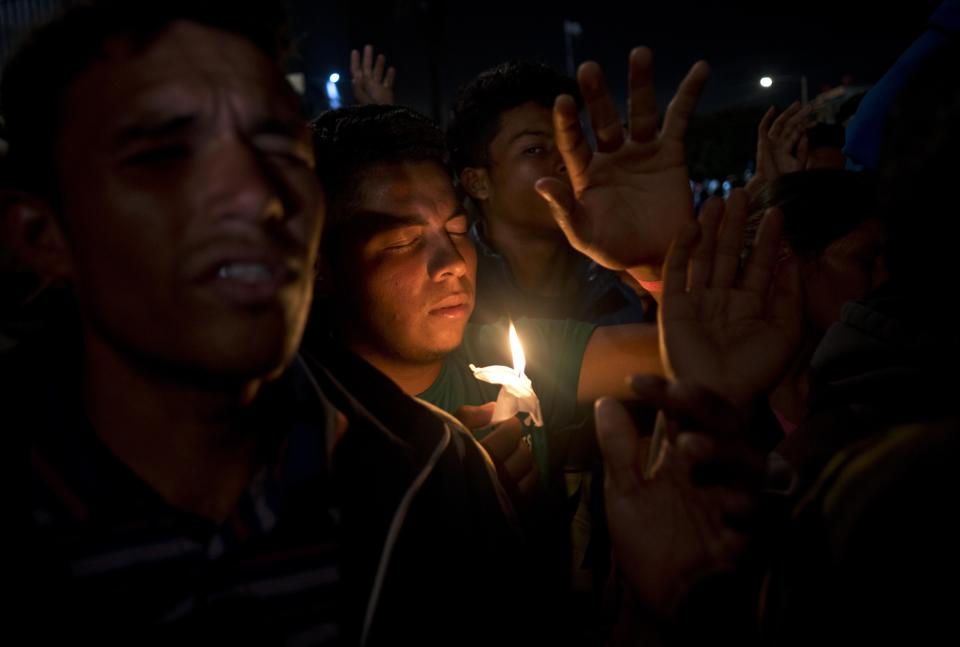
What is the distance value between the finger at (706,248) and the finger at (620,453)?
26.7 inches

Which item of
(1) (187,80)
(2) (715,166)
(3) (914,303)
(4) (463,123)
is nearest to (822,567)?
(3) (914,303)

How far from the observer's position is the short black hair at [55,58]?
56.2 inches

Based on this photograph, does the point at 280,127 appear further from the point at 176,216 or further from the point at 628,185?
the point at 628,185

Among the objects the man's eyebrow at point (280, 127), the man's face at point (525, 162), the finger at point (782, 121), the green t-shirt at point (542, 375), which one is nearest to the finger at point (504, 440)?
the green t-shirt at point (542, 375)

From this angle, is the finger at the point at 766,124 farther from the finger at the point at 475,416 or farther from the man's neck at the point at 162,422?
the man's neck at the point at 162,422

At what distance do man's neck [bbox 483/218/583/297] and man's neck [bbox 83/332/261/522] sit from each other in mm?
2832

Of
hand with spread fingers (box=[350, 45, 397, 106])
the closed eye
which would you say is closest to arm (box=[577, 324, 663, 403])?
the closed eye

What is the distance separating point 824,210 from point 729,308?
1.94 meters

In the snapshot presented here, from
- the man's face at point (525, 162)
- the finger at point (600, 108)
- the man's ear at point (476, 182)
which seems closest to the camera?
the finger at point (600, 108)

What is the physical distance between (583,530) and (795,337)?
4.85 ft

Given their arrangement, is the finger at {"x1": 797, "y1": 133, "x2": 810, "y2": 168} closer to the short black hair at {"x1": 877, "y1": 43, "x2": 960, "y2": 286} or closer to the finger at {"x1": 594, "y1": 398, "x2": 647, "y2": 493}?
the short black hair at {"x1": 877, "y1": 43, "x2": 960, "y2": 286}

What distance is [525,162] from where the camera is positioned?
4.07m

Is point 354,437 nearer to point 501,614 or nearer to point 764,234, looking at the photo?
point 501,614

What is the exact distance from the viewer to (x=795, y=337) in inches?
82.2
